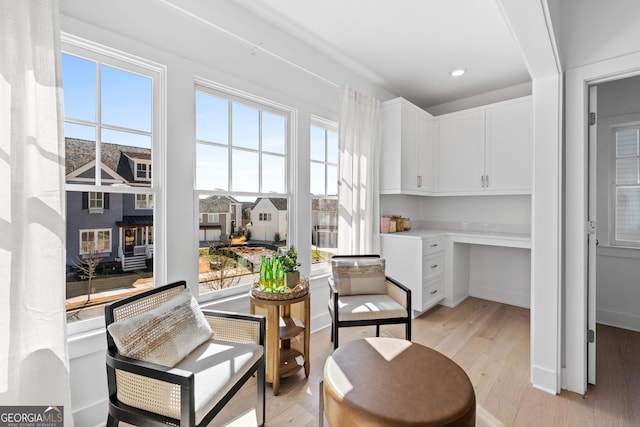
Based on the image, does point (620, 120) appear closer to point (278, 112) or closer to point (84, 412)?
point (278, 112)

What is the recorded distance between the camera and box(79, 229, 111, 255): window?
5.71 feet

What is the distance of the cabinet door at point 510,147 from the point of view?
10.9 feet

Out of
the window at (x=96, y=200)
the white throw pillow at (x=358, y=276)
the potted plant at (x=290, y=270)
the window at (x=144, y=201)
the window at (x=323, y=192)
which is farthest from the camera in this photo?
the window at (x=323, y=192)

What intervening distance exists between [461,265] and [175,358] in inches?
138

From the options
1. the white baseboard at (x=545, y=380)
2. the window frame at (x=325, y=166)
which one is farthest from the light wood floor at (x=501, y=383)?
the window frame at (x=325, y=166)

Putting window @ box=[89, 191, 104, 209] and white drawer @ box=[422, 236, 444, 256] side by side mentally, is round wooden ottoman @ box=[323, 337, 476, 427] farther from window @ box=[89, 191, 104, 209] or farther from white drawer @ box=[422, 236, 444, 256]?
white drawer @ box=[422, 236, 444, 256]

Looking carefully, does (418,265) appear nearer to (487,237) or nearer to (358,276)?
(487,237)

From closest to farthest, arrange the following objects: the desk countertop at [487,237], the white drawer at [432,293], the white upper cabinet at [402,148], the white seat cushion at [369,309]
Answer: the white seat cushion at [369,309], the desk countertop at [487,237], the white drawer at [432,293], the white upper cabinet at [402,148]

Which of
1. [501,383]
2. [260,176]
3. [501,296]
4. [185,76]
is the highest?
[185,76]

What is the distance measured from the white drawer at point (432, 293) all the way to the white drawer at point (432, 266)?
80 mm

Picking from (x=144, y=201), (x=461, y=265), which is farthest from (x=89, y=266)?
(x=461, y=265)

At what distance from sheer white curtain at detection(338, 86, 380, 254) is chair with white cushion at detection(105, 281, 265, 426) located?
163 centimetres

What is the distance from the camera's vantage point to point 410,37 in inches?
106

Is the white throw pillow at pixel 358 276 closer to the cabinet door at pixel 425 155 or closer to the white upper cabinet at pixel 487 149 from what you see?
the cabinet door at pixel 425 155
